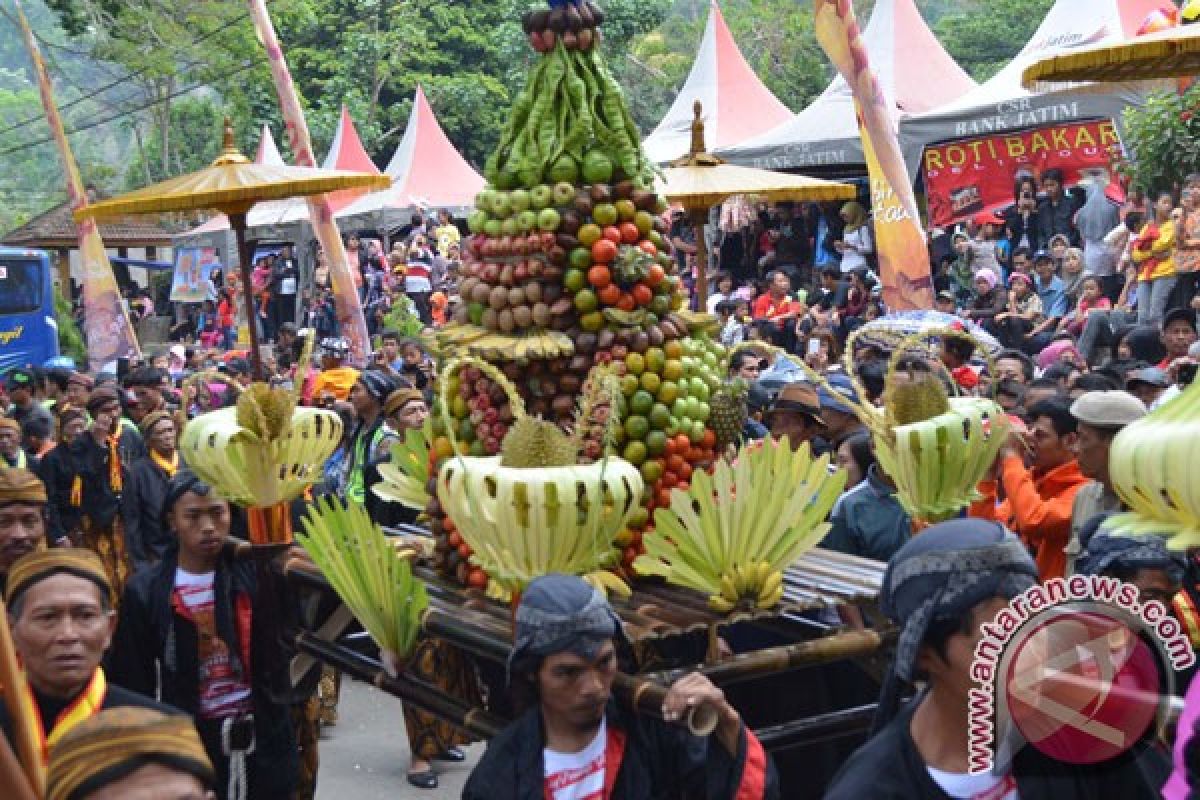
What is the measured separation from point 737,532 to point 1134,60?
1682 mm

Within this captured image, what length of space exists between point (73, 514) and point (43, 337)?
16.3m

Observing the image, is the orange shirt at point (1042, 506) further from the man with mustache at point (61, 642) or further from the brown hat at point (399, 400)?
the brown hat at point (399, 400)

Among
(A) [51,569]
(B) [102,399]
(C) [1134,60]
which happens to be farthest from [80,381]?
(C) [1134,60]

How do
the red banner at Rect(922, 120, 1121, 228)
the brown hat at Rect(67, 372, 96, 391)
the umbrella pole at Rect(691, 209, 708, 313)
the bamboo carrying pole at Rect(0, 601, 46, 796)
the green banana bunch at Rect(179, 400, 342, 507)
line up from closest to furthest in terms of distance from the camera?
the bamboo carrying pole at Rect(0, 601, 46, 796), the green banana bunch at Rect(179, 400, 342, 507), the umbrella pole at Rect(691, 209, 708, 313), the brown hat at Rect(67, 372, 96, 391), the red banner at Rect(922, 120, 1121, 228)

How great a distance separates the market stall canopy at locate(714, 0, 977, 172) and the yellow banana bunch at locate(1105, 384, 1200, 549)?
48.9 ft

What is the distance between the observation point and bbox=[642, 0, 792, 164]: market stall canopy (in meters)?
22.7

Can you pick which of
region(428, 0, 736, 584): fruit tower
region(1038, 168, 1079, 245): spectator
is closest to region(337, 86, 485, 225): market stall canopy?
region(1038, 168, 1079, 245): spectator

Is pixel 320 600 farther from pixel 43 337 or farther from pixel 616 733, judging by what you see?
pixel 43 337

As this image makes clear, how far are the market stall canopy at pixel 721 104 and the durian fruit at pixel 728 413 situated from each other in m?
17.2

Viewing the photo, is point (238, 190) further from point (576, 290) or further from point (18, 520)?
point (576, 290)

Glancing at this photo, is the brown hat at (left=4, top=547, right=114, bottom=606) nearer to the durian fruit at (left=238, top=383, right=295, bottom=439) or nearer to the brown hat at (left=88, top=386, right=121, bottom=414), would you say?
Answer: the durian fruit at (left=238, top=383, right=295, bottom=439)

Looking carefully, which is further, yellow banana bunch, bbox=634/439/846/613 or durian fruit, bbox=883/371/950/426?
durian fruit, bbox=883/371/950/426

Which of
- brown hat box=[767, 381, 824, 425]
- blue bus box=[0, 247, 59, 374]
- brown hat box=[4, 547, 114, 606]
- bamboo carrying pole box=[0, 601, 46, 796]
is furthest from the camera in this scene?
blue bus box=[0, 247, 59, 374]

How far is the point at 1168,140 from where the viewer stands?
10.0m
